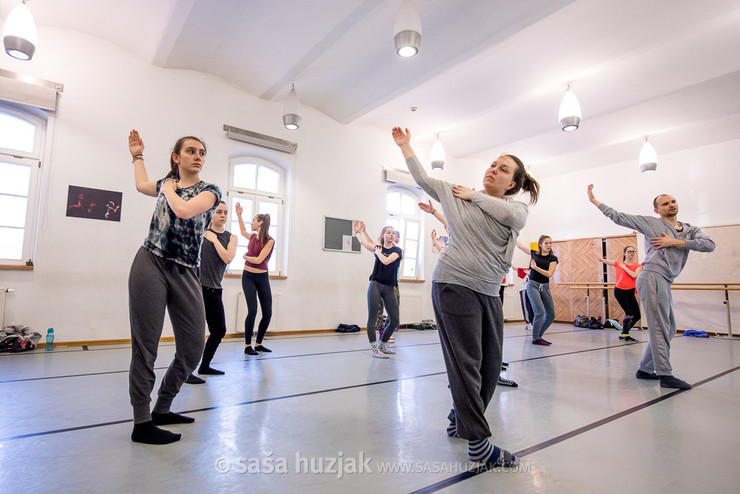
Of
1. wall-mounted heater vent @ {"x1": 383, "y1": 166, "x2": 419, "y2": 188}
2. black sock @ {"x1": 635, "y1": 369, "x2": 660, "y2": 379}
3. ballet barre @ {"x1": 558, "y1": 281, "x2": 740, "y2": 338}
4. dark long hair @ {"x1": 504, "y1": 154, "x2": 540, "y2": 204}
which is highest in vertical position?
wall-mounted heater vent @ {"x1": 383, "y1": 166, "x2": 419, "y2": 188}

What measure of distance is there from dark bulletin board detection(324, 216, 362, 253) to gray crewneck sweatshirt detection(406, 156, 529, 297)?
5364mm

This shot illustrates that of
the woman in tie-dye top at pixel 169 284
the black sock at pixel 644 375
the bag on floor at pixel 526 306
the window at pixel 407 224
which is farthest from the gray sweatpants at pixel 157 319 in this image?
the window at pixel 407 224

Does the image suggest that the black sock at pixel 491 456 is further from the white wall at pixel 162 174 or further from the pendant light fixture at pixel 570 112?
the pendant light fixture at pixel 570 112

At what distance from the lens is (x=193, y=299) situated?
1.94 meters

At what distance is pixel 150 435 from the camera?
176 cm

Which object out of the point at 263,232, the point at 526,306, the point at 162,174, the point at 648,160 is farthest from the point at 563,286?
the point at 162,174

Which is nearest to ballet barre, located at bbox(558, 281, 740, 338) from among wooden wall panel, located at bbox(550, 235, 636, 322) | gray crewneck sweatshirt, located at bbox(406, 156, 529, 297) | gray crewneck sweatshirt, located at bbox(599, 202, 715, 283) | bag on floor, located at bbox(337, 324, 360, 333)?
wooden wall panel, located at bbox(550, 235, 636, 322)

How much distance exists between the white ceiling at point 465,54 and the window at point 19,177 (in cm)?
97

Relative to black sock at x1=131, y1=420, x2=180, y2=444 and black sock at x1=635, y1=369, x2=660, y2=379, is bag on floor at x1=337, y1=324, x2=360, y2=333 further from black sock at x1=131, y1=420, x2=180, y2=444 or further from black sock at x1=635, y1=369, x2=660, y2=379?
black sock at x1=131, y1=420, x2=180, y2=444

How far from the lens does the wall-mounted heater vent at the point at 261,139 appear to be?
6.11 meters

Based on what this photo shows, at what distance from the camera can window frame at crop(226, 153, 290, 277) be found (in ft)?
20.7

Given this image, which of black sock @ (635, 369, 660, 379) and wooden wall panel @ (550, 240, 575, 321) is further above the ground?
wooden wall panel @ (550, 240, 575, 321)

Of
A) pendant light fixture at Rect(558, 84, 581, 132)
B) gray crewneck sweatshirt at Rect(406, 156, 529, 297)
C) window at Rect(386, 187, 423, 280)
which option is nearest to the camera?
gray crewneck sweatshirt at Rect(406, 156, 529, 297)

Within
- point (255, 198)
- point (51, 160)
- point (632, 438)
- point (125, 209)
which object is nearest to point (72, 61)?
point (51, 160)
